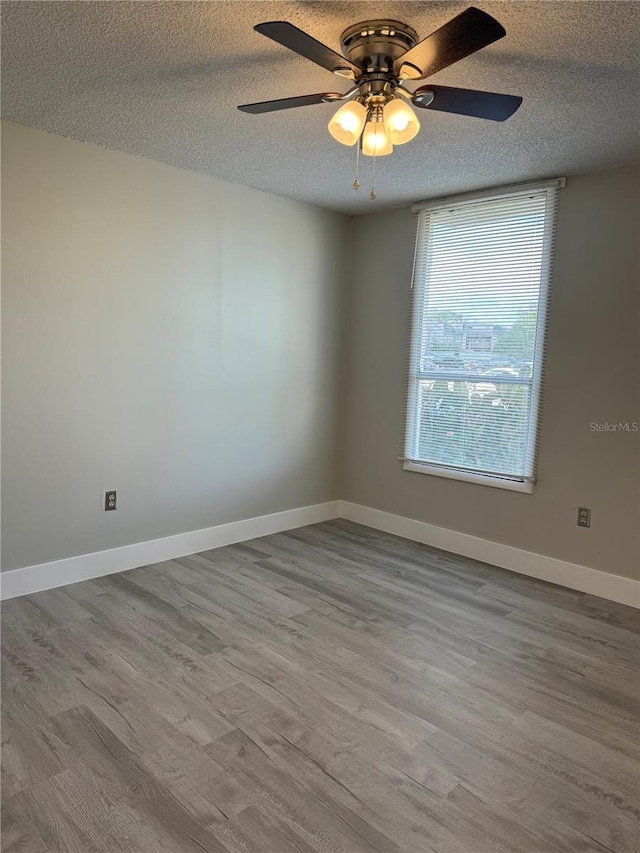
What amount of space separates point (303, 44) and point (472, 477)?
2967 mm

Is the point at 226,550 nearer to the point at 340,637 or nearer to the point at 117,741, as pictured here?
the point at 340,637

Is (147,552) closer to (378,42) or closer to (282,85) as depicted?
(282,85)

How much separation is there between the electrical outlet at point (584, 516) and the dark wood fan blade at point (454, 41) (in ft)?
8.60

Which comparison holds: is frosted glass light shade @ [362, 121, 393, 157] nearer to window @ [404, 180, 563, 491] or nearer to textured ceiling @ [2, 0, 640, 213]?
textured ceiling @ [2, 0, 640, 213]

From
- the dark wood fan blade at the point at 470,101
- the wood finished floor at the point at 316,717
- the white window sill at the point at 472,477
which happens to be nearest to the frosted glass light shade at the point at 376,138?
the dark wood fan blade at the point at 470,101

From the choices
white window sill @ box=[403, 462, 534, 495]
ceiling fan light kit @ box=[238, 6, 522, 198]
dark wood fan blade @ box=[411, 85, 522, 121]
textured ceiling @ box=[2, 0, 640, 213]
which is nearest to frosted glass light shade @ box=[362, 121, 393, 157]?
ceiling fan light kit @ box=[238, 6, 522, 198]

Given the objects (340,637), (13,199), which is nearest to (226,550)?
(340,637)

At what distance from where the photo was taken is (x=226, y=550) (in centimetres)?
400

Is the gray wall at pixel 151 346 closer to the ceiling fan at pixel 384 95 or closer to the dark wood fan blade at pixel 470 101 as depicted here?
the ceiling fan at pixel 384 95

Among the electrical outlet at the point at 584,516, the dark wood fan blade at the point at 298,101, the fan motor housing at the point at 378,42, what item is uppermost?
the fan motor housing at the point at 378,42

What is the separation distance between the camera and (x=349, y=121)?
1940 millimetres

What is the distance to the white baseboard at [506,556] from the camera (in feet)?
11.1

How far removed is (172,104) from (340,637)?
256 cm

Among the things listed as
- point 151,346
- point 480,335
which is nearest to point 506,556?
point 480,335
